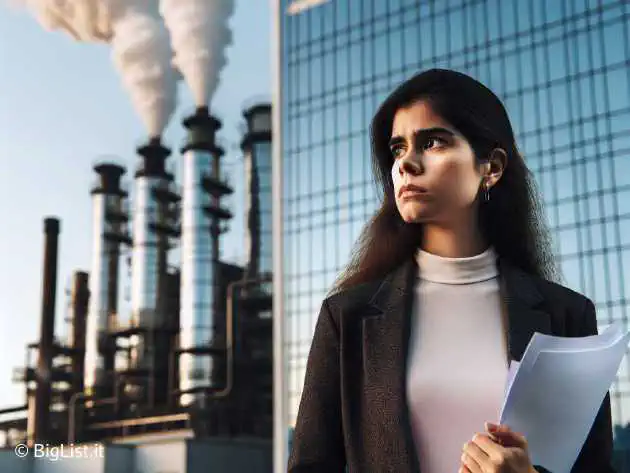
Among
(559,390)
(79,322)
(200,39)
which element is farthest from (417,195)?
(200,39)

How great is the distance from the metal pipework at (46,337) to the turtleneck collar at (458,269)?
33.3m

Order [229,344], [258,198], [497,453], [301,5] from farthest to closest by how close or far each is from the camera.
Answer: [301,5] → [258,198] → [229,344] → [497,453]

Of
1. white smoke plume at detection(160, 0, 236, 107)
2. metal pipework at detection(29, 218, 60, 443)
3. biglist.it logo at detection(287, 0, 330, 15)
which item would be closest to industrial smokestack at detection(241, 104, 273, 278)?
white smoke plume at detection(160, 0, 236, 107)

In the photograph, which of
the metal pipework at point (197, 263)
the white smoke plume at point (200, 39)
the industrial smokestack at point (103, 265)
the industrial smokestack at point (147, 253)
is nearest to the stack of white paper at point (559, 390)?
the metal pipework at point (197, 263)

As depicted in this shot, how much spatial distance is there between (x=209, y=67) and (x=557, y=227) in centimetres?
1494

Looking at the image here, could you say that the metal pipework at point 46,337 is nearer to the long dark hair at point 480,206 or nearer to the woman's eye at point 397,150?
the long dark hair at point 480,206

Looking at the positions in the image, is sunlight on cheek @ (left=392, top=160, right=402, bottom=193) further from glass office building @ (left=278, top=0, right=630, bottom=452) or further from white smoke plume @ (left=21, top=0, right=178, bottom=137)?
white smoke plume @ (left=21, top=0, right=178, bottom=137)

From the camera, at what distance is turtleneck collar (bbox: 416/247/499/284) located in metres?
2.02

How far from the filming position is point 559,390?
1764 mm

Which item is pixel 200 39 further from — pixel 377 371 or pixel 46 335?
pixel 377 371

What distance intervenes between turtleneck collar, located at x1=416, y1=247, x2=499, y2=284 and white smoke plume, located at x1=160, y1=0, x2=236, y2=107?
3603 centimetres

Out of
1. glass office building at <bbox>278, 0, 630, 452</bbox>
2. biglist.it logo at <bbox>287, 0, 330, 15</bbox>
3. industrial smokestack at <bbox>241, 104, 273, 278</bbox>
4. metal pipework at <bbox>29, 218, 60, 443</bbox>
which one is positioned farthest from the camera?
biglist.it logo at <bbox>287, 0, 330, 15</bbox>

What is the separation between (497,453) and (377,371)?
1.05 feet

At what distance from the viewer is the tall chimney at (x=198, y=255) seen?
1298 inches
